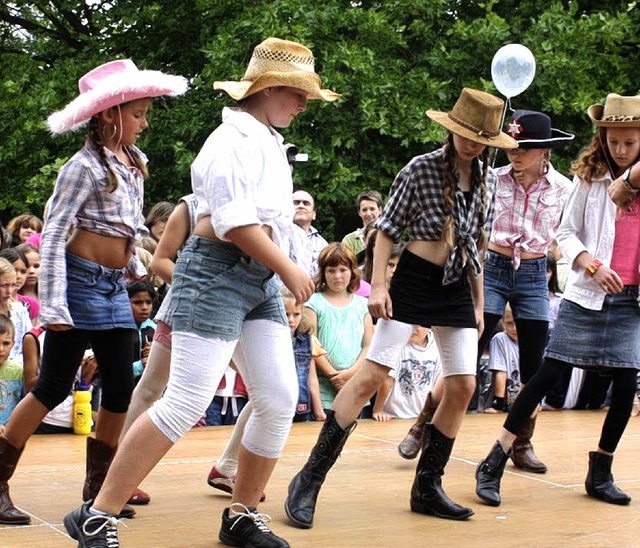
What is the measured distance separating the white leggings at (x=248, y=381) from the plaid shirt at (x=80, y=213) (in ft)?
2.04

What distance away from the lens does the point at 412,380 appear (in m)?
9.08

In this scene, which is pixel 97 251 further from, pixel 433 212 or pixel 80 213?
pixel 433 212

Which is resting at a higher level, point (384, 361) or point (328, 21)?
point (328, 21)

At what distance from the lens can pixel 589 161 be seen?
5855 mm

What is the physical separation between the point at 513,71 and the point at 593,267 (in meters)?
3.28

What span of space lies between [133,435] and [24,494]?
1728 mm

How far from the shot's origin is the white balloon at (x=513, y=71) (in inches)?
338

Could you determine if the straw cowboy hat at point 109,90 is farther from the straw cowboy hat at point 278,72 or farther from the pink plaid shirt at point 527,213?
the pink plaid shirt at point 527,213

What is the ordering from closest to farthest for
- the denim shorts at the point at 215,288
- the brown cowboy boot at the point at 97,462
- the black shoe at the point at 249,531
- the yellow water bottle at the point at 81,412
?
the denim shorts at the point at 215,288 < the black shoe at the point at 249,531 < the brown cowboy boot at the point at 97,462 < the yellow water bottle at the point at 81,412

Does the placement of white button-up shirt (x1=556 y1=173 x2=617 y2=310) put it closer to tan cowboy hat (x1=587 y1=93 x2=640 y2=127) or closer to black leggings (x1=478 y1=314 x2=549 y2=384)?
tan cowboy hat (x1=587 y1=93 x2=640 y2=127)

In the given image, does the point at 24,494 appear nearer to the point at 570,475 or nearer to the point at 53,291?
the point at 53,291

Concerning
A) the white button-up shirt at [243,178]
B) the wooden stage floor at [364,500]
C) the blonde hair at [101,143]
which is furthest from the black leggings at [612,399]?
the blonde hair at [101,143]

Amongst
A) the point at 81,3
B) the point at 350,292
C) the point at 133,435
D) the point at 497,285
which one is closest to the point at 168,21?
the point at 81,3

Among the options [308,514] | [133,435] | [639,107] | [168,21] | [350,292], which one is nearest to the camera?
[133,435]
